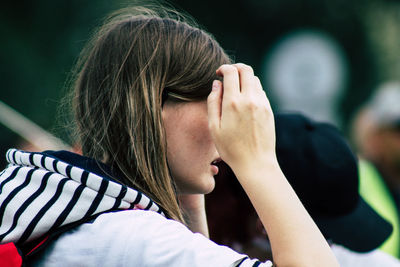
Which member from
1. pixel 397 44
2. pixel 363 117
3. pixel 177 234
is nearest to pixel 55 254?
pixel 177 234

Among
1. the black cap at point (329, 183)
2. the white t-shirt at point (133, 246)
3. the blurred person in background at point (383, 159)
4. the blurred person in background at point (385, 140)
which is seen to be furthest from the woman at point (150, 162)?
the blurred person in background at point (385, 140)

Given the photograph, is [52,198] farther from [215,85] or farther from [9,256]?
[215,85]

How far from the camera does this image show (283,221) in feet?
4.79

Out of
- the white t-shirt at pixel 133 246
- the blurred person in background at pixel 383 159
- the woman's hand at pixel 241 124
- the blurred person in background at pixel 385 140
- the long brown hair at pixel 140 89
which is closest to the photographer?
the white t-shirt at pixel 133 246

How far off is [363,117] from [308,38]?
5.30 metres

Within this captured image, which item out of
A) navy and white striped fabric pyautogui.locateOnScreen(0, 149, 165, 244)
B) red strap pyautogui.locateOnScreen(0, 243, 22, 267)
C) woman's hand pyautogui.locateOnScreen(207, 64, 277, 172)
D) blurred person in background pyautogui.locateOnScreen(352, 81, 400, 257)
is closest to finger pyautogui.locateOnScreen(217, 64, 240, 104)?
woman's hand pyautogui.locateOnScreen(207, 64, 277, 172)

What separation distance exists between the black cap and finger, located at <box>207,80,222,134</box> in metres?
0.71

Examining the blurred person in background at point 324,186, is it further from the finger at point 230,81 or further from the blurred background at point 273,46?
the blurred background at point 273,46

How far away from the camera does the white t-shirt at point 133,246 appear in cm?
135

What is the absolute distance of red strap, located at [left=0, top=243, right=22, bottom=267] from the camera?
1.36 meters

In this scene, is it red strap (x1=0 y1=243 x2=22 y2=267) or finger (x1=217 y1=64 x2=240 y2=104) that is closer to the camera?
red strap (x1=0 y1=243 x2=22 y2=267)

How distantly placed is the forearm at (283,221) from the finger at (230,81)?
199 millimetres

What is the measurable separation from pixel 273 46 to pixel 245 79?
9.33 meters

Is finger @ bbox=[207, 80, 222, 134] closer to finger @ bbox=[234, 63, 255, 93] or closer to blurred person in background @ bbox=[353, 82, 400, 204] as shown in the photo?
finger @ bbox=[234, 63, 255, 93]
